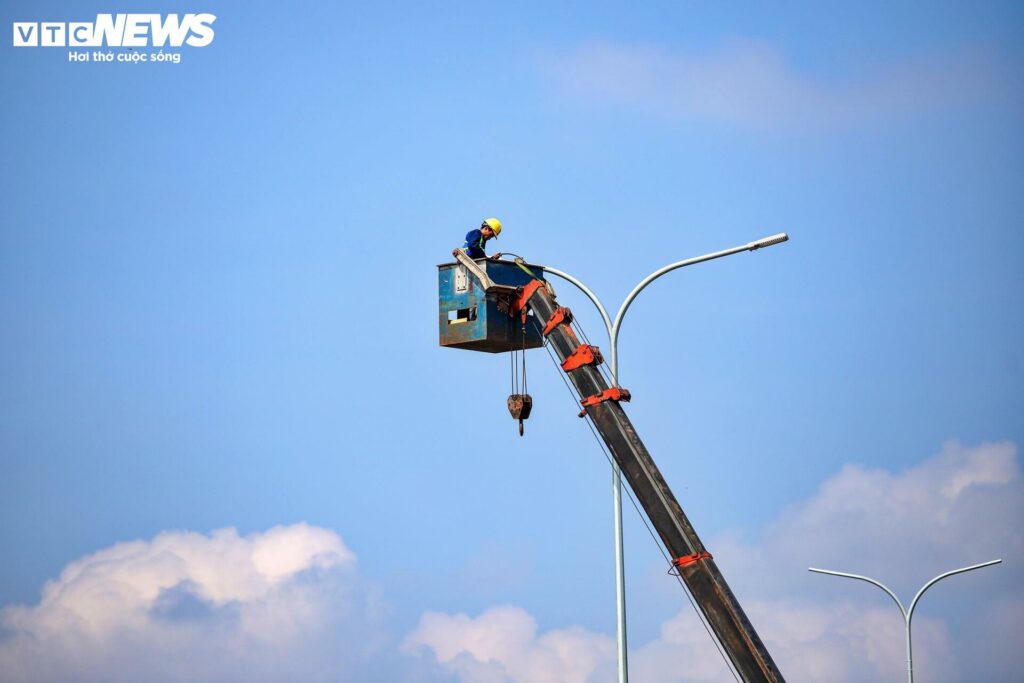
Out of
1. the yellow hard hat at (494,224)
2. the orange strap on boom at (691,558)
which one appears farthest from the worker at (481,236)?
the orange strap on boom at (691,558)

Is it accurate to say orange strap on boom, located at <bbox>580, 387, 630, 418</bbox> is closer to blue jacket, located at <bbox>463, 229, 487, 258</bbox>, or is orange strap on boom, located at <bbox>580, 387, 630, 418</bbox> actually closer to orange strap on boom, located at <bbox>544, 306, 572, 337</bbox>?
orange strap on boom, located at <bbox>544, 306, 572, 337</bbox>

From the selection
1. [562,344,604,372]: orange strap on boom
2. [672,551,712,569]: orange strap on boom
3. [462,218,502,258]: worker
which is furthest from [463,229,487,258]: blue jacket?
[672,551,712,569]: orange strap on boom

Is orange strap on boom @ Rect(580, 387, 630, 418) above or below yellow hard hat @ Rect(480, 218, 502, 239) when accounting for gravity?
below

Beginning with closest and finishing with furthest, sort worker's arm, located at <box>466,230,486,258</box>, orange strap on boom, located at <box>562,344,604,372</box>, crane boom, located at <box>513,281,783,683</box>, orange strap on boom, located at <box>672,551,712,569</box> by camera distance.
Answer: crane boom, located at <box>513,281,783,683</box> → orange strap on boom, located at <box>672,551,712,569</box> → orange strap on boom, located at <box>562,344,604,372</box> → worker's arm, located at <box>466,230,486,258</box>

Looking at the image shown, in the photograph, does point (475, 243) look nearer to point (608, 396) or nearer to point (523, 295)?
point (523, 295)

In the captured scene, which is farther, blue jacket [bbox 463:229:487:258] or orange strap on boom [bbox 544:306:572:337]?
blue jacket [bbox 463:229:487:258]

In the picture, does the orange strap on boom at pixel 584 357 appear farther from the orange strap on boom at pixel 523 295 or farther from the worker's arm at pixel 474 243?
the worker's arm at pixel 474 243

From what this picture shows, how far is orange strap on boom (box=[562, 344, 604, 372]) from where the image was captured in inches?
1136

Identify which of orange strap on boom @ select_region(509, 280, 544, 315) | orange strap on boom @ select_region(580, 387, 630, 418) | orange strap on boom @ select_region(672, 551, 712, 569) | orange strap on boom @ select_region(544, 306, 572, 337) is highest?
orange strap on boom @ select_region(509, 280, 544, 315)

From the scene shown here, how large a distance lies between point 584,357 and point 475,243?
476 cm

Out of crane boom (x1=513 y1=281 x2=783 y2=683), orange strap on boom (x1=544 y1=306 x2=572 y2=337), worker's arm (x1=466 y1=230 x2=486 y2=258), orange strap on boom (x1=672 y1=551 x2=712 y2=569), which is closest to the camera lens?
crane boom (x1=513 y1=281 x2=783 y2=683)

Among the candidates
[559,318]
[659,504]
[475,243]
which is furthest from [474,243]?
[659,504]

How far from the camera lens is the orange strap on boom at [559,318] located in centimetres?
2977

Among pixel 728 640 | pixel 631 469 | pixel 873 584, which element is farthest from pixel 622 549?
pixel 873 584
